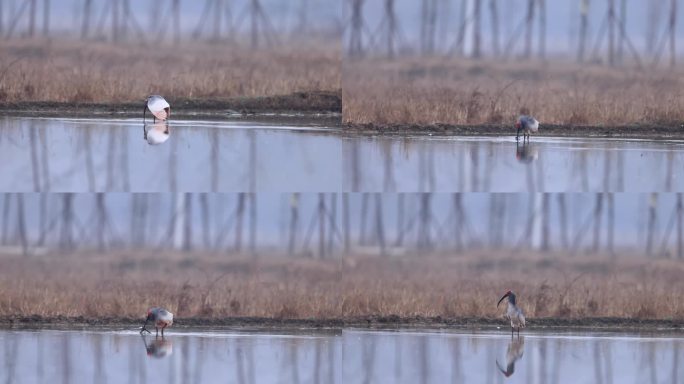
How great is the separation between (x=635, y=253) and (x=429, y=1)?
352cm

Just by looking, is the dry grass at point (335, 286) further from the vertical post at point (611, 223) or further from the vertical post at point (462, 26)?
the vertical post at point (462, 26)

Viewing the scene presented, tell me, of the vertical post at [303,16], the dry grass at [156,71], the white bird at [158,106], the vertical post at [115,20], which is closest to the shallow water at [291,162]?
the white bird at [158,106]

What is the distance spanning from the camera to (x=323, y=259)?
12.9 metres

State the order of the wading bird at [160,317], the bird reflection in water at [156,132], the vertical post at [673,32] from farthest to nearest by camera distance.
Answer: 1. the vertical post at [673,32]
2. the bird reflection in water at [156,132]
3. the wading bird at [160,317]

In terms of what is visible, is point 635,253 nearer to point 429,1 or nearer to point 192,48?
point 429,1

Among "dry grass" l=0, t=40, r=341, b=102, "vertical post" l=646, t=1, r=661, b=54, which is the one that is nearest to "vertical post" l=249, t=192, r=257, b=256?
"dry grass" l=0, t=40, r=341, b=102

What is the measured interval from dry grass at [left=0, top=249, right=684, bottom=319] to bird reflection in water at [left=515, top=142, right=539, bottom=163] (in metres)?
1.38

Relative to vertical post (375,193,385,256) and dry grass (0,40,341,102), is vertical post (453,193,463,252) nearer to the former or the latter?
vertical post (375,193,385,256)

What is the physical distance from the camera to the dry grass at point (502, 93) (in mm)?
12883

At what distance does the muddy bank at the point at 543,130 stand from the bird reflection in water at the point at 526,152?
0.40m

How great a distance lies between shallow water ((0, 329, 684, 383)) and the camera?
9.86 metres

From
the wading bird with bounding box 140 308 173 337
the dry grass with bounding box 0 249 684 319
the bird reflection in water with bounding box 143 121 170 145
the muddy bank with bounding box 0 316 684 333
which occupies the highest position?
the bird reflection in water with bounding box 143 121 170 145

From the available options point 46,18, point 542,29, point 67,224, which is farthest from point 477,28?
point 67,224

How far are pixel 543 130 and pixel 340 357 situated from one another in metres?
3.50
